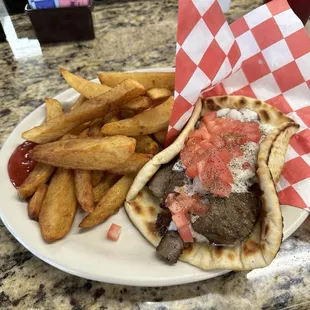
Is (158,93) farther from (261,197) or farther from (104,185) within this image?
(261,197)

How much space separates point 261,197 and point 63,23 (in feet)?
7.33

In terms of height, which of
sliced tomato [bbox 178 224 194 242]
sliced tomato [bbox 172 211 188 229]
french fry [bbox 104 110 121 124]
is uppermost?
french fry [bbox 104 110 121 124]

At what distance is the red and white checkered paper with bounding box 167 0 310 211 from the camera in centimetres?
161

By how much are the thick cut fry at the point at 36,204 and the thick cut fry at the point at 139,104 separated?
1.86 ft

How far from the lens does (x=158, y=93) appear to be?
179 centimetres

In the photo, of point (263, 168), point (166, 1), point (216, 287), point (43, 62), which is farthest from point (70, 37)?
point (216, 287)

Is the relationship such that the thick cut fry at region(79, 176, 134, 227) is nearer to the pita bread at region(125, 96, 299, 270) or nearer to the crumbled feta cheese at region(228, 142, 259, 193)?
the pita bread at region(125, 96, 299, 270)

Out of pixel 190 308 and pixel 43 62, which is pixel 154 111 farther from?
pixel 43 62

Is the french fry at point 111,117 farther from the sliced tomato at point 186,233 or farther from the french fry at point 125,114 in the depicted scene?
the sliced tomato at point 186,233

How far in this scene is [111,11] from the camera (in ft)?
11.5

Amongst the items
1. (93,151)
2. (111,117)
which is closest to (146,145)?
(111,117)

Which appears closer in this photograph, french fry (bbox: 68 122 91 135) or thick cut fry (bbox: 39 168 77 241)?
thick cut fry (bbox: 39 168 77 241)

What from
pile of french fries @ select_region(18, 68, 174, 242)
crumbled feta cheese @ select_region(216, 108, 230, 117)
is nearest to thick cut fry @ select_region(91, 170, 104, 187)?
pile of french fries @ select_region(18, 68, 174, 242)

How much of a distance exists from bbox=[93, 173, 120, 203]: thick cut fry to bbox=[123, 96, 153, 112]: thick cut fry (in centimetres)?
34
